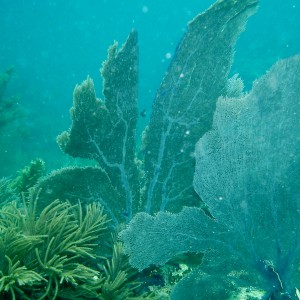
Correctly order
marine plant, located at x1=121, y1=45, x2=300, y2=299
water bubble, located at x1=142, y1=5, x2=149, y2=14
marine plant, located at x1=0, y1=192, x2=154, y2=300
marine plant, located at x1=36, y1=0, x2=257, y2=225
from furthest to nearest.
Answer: water bubble, located at x1=142, y1=5, x2=149, y2=14 < marine plant, located at x1=36, y1=0, x2=257, y2=225 < marine plant, located at x1=121, y1=45, x2=300, y2=299 < marine plant, located at x1=0, y1=192, x2=154, y2=300

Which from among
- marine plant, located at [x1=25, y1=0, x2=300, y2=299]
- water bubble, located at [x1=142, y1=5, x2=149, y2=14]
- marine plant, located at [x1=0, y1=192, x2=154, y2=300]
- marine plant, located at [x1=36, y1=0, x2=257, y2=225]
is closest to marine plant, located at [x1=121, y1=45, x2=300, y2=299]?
marine plant, located at [x1=25, y1=0, x2=300, y2=299]

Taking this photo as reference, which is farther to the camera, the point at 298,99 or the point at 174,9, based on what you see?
the point at 174,9

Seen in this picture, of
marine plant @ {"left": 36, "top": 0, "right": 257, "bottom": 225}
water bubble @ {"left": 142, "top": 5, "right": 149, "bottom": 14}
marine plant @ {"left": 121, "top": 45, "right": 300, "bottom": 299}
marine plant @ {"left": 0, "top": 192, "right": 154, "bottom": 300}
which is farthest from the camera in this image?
water bubble @ {"left": 142, "top": 5, "right": 149, "bottom": 14}

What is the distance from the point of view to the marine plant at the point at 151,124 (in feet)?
11.8

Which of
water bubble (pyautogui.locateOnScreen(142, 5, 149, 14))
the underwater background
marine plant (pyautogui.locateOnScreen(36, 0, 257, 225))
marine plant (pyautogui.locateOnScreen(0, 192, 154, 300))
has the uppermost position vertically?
water bubble (pyautogui.locateOnScreen(142, 5, 149, 14))

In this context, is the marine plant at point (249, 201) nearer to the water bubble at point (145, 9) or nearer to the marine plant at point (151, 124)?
the marine plant at point (151, 124)

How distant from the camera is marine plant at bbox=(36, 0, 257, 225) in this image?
141 inches

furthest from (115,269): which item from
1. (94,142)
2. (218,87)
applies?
(218,87)

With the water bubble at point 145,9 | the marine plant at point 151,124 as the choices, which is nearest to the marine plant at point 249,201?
the marine plant at point 151,124

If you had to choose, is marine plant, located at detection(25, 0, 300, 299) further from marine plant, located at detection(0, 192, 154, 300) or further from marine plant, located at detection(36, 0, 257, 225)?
marine plant, located at detection(0, 192, 154, 300)

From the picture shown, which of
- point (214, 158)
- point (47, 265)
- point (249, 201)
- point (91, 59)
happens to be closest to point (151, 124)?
point (214, 158)

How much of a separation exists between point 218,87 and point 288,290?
2273 mm

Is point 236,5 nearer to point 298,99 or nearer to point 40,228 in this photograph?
point 298,99

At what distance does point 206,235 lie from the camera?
304cm
